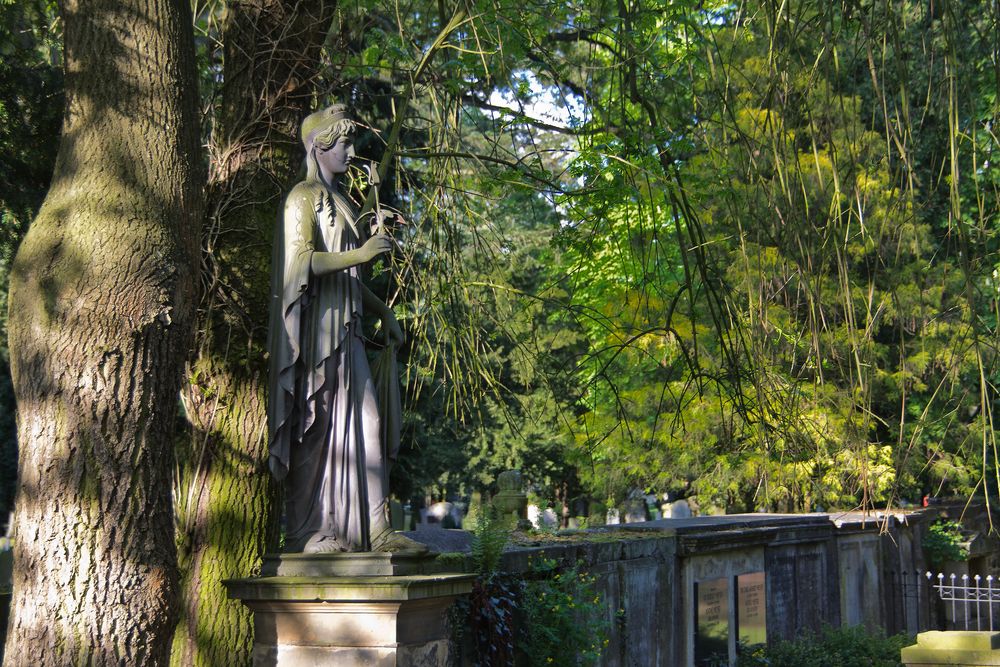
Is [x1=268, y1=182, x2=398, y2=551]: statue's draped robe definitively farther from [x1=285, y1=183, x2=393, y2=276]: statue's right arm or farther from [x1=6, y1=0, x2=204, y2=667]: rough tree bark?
[x1=6, y1=0, x2=204, y2=667]: rough tree bark

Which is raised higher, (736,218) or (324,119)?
(324,119)

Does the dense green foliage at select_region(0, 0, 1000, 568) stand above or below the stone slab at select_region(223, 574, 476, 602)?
above

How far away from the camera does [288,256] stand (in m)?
5.24

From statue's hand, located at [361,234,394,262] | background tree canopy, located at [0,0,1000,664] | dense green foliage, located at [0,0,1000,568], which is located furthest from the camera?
statue's hand, located at [361,234,394,262]

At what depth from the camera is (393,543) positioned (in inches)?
201

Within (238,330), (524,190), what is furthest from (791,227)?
(524,190)

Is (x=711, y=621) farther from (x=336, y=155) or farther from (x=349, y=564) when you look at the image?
(x=336, y=155)

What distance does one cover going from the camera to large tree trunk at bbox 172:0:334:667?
6264mm

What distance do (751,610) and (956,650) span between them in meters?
5.04

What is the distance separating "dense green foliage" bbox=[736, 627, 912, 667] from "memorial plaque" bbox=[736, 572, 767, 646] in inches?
6.6

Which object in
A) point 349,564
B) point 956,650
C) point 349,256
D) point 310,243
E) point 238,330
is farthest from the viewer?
point 956,650

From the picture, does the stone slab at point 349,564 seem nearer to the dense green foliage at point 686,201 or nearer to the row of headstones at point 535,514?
the dense green foliage at point 686,201

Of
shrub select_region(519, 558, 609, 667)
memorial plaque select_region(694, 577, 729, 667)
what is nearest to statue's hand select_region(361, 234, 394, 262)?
shrub select_region(519, 558, 609, 667)

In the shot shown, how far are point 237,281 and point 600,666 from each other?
4.82 m
